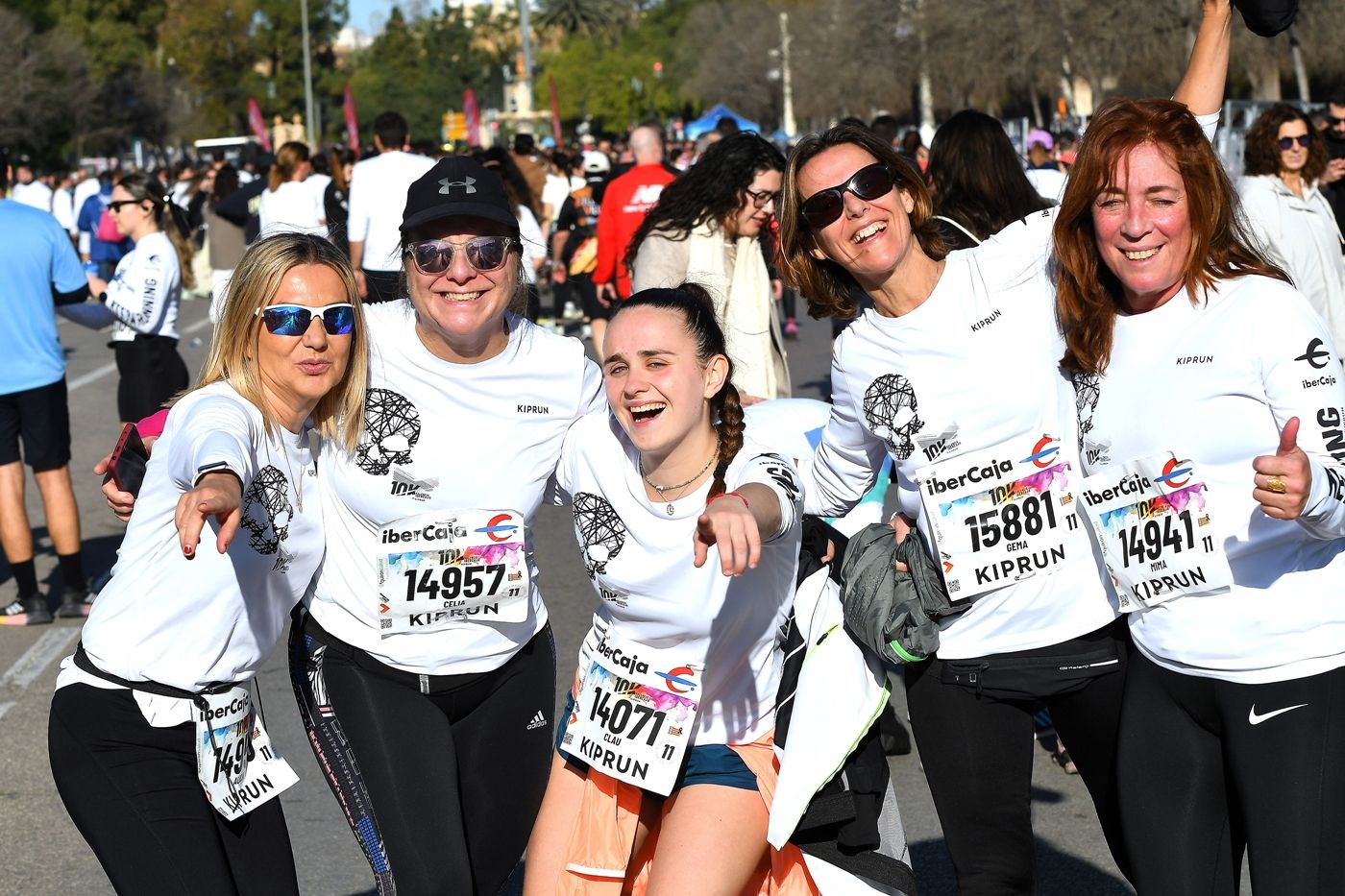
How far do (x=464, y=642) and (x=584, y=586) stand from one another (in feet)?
14.6

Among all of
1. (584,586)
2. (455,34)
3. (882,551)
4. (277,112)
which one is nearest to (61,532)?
(584,586)

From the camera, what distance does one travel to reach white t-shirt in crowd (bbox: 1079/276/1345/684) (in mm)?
3070

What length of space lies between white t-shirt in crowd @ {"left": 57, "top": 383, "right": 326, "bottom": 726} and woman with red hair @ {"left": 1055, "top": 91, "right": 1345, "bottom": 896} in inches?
70.6

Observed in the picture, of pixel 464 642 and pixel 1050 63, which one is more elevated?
pixel 1050 63

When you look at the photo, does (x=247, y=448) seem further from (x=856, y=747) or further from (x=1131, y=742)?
(x=1131, y=742)

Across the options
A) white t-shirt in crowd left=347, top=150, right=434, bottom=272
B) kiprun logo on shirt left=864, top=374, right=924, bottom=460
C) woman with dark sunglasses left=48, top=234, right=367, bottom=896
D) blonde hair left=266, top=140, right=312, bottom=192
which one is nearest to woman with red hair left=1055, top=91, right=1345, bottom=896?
kiprun logo on shirt left=864, top=374, right=924, bottom=460

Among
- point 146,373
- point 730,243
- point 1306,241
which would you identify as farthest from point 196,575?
point 146,373

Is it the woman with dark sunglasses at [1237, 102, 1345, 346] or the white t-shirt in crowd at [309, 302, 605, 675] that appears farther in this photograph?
the woman with dark sunglasses at [1237, 102, 1345, 346]

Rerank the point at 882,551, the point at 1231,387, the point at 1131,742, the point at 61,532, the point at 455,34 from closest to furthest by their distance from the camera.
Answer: the point at 1231,387
the point at 1131,742
the point at 882,551
the point at 61,532
the point at 455,34

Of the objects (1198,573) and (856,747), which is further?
(856,747)

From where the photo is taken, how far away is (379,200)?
11.7 metres

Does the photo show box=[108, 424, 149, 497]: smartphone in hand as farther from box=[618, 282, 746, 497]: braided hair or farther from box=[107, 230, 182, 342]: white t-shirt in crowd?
box=[107, 230, 182, 342]: white t-shirt in crowd

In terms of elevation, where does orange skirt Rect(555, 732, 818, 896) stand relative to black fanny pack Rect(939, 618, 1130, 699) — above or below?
below

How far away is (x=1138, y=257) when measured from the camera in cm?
326
